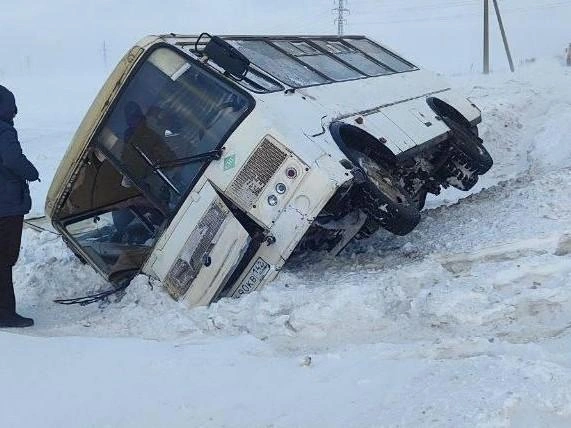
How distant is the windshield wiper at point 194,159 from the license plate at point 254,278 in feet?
2.69

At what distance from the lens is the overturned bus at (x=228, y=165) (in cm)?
504

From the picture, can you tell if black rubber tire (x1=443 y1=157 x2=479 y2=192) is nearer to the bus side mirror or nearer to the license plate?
the bus side mirror

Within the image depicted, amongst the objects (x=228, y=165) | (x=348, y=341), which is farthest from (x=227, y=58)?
(x=348, y=341)

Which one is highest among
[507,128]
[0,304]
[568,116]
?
[568,116]

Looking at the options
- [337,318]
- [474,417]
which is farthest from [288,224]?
[474,417]

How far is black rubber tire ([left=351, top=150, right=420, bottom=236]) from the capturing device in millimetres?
5145

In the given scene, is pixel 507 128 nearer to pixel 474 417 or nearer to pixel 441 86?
pixel 441 86

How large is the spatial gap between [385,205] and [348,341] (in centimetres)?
132

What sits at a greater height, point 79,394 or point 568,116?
point 568,116

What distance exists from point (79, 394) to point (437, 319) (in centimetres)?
199

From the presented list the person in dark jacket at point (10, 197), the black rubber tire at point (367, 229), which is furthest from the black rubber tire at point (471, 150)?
the person in dark jacket at point (10, 197)

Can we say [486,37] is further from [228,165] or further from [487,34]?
[228,165]

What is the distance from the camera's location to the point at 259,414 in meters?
3.28

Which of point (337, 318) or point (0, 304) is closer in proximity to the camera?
point (337, 318)
